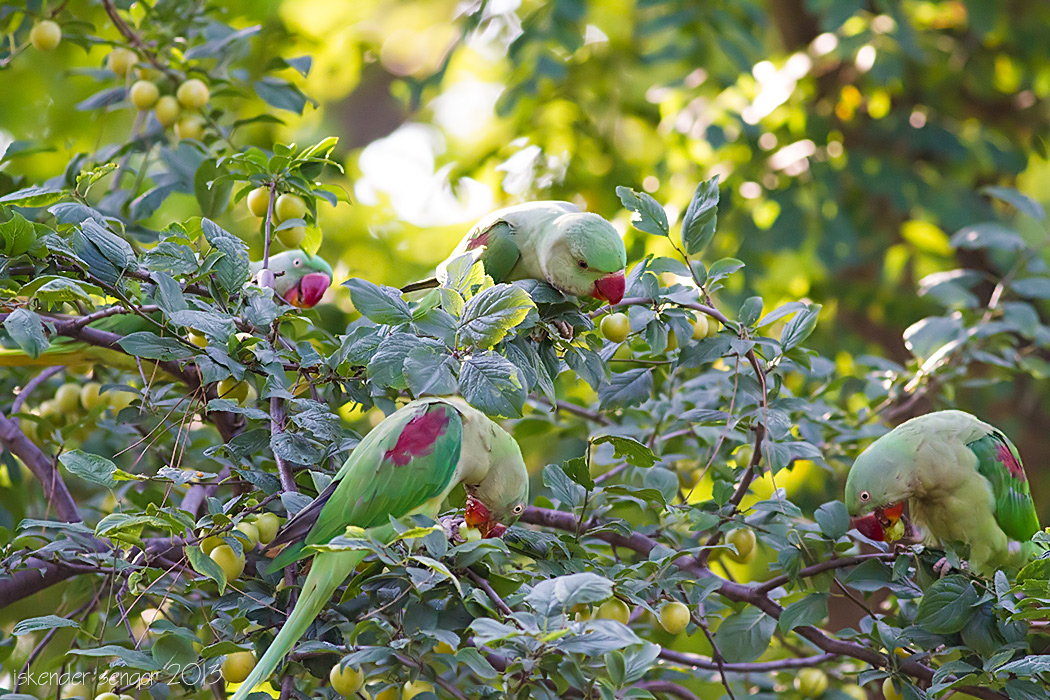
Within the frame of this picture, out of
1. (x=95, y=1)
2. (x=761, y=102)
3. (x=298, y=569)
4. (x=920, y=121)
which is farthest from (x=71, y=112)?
(x=920, y=121)

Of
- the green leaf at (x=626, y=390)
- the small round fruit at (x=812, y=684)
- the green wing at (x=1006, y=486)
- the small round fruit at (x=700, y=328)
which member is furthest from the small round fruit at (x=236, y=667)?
the green wing at (x=1006, y=486)

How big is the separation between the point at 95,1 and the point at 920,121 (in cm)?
299

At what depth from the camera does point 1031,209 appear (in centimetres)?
213

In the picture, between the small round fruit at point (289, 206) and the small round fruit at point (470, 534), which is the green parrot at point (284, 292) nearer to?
the small round fruit at point (289, 206)

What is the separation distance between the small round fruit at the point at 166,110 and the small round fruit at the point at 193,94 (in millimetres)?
17

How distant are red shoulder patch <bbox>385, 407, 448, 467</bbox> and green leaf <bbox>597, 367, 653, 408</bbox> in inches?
11.4

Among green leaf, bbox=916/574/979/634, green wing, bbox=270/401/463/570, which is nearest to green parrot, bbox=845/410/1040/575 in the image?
green leaf, bbox=916/574/979/634

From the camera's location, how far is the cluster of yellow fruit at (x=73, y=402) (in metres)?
1.69

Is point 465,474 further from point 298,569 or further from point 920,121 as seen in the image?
point 920,121

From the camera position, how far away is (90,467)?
107 cm

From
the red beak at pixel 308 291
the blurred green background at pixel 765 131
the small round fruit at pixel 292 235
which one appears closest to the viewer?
the small round fruit at pixel 292 235

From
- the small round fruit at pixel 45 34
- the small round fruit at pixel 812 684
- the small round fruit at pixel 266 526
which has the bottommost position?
the small round fruit at pixel 812 684

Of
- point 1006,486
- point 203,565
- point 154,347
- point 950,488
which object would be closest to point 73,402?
point 154,347

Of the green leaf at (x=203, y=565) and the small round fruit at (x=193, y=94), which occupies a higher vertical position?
the small round fruit at (x=193, y=94)
